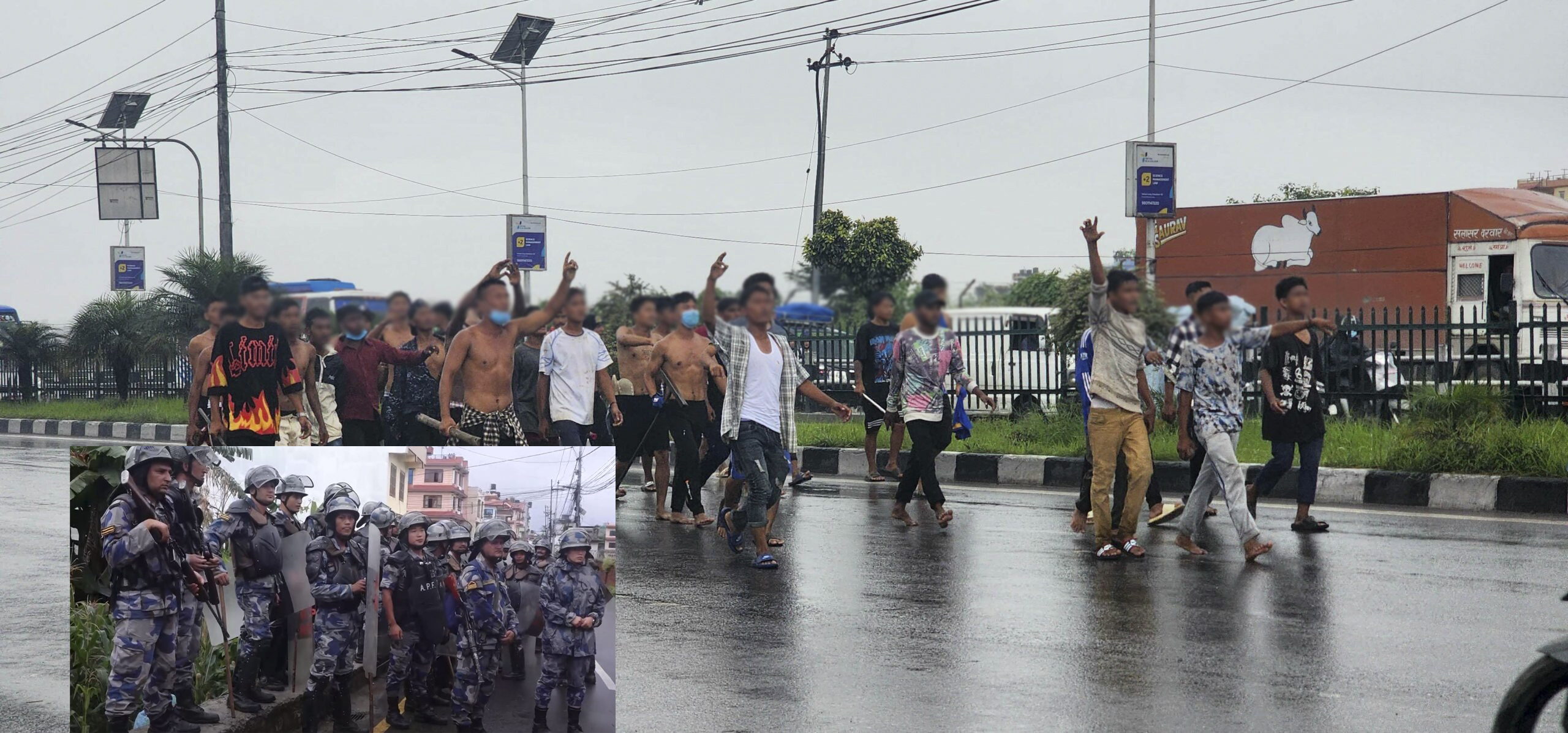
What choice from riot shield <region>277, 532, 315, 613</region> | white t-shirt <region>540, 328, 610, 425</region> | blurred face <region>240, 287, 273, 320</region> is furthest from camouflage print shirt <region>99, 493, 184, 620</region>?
white t-shirt <region>540, 328, 610, 425</region>

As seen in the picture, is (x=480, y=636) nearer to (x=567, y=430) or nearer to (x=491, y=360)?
(x=491, y=360)

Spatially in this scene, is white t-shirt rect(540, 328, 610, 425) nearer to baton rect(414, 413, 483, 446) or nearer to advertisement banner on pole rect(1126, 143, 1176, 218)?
baton rect(414, 413, 483, 446)

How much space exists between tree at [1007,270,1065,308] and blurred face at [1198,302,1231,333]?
58cm

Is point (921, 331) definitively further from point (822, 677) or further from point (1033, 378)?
point (1033, 378)

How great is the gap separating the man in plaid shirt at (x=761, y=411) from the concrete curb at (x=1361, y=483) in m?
2.87

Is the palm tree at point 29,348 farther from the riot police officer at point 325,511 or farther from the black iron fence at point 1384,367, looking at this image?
the black iron fence at point 1384,367

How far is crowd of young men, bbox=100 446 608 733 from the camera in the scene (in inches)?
123

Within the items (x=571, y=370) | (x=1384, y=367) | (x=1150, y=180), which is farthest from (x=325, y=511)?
(x=1384, y=367)

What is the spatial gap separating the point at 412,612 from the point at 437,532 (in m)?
→ 0.18

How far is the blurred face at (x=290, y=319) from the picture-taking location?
4.52 m

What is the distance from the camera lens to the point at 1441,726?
432 centimetres

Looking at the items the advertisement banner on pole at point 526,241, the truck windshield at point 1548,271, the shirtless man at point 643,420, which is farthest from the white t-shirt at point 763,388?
the truck windshield at point 1548,271

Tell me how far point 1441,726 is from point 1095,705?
1.01m

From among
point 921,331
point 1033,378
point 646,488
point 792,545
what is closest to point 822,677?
point 921,331
